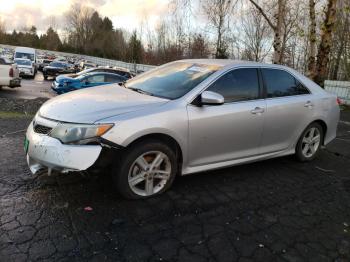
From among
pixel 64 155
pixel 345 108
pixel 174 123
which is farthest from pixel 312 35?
pixel 64 155

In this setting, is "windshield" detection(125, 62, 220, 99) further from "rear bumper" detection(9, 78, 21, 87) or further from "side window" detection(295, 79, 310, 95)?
"rear bumper" detection(9, 78, 21, 87)

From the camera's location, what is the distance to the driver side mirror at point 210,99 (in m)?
4.16

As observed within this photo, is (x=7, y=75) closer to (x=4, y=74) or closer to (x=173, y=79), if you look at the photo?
(x=4, y=74)

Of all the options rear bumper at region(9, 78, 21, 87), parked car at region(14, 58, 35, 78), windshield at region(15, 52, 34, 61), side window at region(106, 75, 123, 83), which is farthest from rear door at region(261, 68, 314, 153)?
windshield at region(15, 52, 34, 61)

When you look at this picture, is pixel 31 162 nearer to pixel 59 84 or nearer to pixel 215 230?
pixel 215 230

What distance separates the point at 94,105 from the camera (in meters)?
3.94

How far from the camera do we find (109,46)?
7506 centimetres

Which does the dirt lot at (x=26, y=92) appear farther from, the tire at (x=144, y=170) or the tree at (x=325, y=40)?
the tree at (x=325, y=40)

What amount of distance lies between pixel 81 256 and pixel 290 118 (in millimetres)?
3628

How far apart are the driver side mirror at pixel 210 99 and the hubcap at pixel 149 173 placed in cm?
79

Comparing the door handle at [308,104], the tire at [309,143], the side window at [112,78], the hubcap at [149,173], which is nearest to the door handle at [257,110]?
the door handle at [308,104]

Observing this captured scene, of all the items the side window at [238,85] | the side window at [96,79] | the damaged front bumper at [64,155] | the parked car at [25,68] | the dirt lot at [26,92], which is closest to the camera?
the damaged front bumper at [64,155]

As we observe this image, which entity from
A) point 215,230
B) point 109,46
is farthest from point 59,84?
point 109,46

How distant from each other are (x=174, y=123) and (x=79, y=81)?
1263cm
